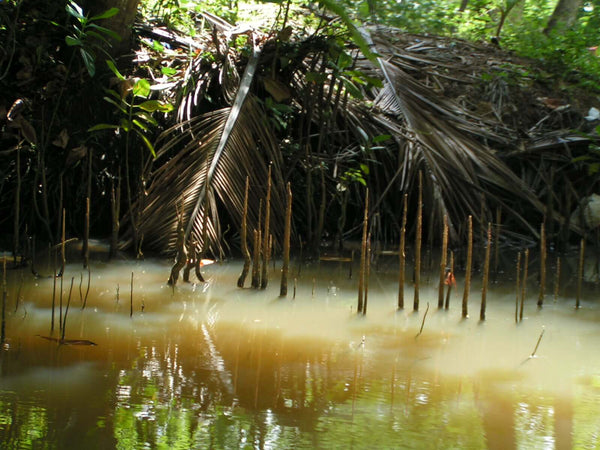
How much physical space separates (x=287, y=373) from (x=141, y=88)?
2.80m

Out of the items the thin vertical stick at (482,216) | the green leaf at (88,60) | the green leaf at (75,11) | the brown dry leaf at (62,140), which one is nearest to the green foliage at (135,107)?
the green leaf at (88,60)

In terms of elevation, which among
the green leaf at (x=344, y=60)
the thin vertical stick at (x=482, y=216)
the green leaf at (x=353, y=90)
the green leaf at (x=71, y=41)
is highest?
the green leaf at (x=344, y=60)

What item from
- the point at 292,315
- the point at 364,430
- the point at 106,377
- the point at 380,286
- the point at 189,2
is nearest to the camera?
the point at 364,430

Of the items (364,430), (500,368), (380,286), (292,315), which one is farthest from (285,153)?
(364,430)

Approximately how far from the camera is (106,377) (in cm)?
280

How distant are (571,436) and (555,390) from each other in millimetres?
455

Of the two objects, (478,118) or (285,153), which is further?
(478,118)

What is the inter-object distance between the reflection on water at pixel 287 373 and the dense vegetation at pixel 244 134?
965 millimetres

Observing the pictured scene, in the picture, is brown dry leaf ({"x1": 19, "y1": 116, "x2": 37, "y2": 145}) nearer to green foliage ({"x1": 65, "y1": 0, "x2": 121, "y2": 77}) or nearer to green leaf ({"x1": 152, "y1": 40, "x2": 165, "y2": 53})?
green foliage ({"x1": 65, "y1": 0, "x2": 121, "y2": 77})

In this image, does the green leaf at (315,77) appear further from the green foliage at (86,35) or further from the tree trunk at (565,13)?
the tree trunk at (565,13)

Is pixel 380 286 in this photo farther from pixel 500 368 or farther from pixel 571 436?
pixel 571 436

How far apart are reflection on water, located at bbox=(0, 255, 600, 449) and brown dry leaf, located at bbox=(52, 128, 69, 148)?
1.30 metres

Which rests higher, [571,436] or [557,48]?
[557,48]

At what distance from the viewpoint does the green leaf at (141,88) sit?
5078mm
